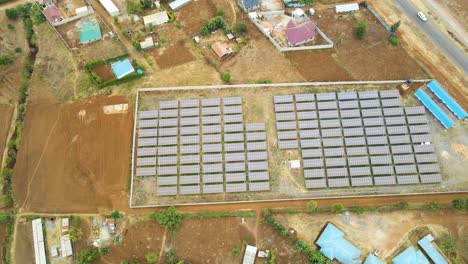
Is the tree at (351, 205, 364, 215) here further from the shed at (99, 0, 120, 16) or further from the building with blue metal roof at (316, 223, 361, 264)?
the shed at (99, 0, 120, 16)

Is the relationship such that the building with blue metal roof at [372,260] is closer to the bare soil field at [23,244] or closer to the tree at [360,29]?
the tree at [360,29]

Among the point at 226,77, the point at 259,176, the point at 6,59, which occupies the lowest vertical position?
the point at 259,176

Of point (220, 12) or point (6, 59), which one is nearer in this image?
point (6, 59)

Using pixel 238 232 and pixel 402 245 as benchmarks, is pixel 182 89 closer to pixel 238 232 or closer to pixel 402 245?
pixel 238 232

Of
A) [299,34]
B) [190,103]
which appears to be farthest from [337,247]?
[299,34]

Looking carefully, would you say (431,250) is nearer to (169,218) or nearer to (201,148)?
(201,148)

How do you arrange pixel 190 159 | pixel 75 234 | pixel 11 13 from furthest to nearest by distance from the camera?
1. pixel 11 13
2. pixel 190 159
3. pixel 75 234
